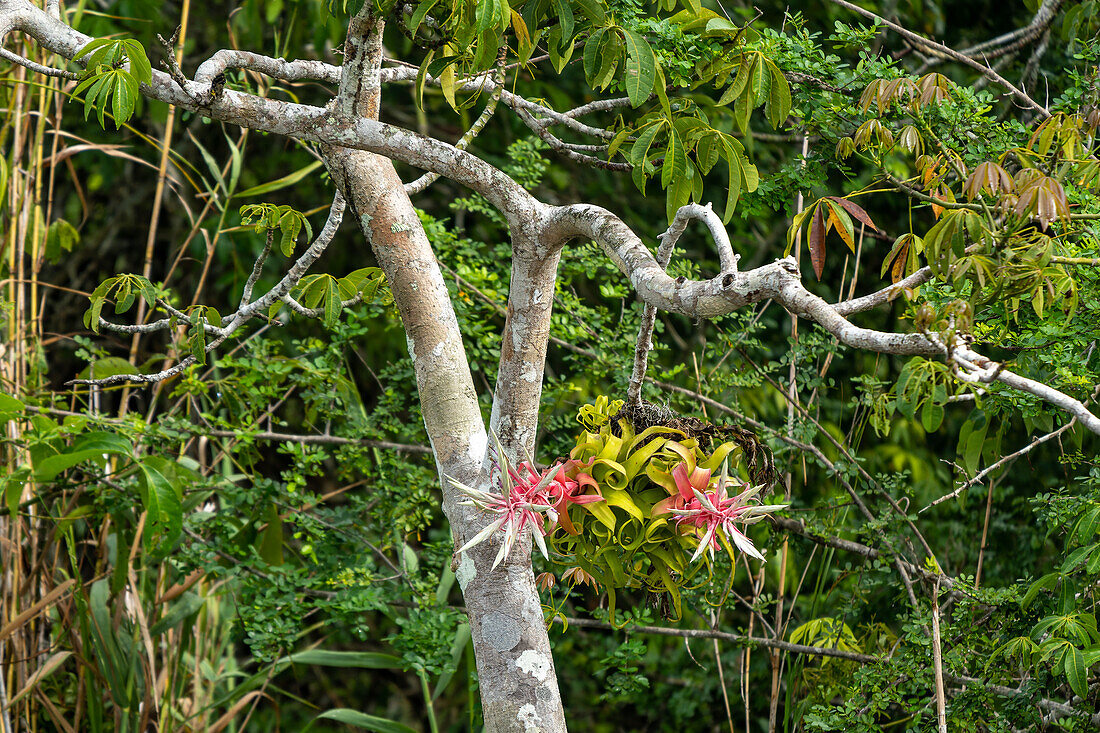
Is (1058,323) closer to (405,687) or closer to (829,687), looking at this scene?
(829,687)

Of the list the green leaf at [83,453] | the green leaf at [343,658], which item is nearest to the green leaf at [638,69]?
the green leaf at [83,453]

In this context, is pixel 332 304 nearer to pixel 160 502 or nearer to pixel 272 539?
pixel 160 502

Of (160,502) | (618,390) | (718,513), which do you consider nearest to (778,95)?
(718,513)

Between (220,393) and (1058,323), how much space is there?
154 centimetres

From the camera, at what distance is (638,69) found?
3.63 feet

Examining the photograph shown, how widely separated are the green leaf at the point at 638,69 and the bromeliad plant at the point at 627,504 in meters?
0.37

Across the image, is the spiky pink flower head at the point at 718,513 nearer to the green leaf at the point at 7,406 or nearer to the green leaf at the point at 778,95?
the green leaf at the point at 778,95

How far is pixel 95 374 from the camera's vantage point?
6.17 feet

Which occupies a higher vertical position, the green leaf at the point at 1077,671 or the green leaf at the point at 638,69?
the green leaf at the point at 638,69

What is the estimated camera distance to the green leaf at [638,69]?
1095mm

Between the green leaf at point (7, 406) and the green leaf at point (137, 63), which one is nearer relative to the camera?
the green leaf at point (137, 63)

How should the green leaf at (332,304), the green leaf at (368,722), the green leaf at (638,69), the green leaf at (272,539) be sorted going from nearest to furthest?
the green leaf at (638,69), the green leaf at (332,304), the green leaf at (272,539), the green leaf at (368,722)

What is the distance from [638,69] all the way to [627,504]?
52 centimetres

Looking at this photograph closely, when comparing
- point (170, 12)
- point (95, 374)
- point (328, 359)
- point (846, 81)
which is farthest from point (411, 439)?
point (170, 12)
